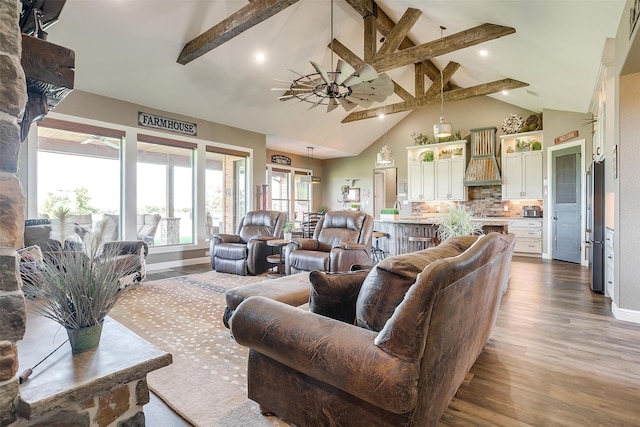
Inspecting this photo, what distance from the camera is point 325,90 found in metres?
4.47

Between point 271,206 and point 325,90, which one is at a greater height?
point 325,90

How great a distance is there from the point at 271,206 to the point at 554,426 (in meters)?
8.74

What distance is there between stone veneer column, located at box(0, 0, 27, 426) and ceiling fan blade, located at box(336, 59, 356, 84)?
3144 mm

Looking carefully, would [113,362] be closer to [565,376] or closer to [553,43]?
[565,376]

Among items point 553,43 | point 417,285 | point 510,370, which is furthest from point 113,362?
point 553,43

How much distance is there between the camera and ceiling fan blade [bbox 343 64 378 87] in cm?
372

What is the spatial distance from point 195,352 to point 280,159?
314 inches

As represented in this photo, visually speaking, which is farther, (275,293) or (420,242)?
(420,242)

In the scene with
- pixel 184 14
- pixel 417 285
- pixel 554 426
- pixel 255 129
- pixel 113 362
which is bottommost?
pixel 554 426

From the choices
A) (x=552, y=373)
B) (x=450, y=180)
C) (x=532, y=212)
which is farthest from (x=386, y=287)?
(x=450, y=180)

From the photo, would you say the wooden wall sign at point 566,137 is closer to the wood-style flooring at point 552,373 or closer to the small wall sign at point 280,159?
the wood-style flooring at point 552,373

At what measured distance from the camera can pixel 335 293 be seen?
1.66 meters

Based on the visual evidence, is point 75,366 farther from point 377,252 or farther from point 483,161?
point 483,161

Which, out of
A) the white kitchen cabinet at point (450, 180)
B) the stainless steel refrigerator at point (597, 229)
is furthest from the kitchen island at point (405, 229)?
the white kitchen cabinet at point (450, 180)
